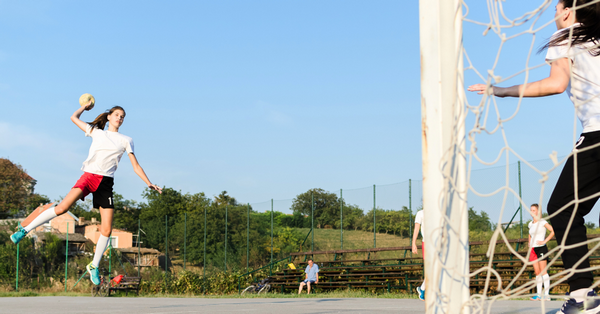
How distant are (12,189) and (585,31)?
202 ft

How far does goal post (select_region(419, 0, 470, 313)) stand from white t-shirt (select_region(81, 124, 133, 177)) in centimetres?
436

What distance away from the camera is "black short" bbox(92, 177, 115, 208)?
553 cm

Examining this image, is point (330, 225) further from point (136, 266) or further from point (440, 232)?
point (440, 232)

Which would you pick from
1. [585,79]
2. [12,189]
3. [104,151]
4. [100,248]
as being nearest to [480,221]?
[100,248]

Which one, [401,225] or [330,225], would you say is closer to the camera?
[401,225]

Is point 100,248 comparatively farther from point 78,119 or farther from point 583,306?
point 583,306

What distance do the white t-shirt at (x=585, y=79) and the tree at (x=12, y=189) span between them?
194ft

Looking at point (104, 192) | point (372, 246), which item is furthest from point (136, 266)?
point (104, 192)

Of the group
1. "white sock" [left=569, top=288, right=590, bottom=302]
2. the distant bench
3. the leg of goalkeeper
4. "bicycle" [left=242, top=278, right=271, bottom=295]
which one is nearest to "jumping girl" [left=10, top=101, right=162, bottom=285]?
the leg of goalkeeper

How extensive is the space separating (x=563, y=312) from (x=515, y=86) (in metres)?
1.25

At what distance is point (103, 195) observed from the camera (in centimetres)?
555

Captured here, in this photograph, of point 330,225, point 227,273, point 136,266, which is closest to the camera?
point 330,225

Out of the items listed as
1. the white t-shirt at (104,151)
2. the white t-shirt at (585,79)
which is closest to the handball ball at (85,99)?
the white t-shirt at (104,151)

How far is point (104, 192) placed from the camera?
5.57 metres
